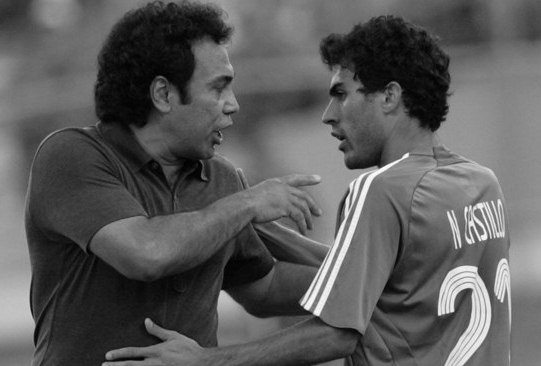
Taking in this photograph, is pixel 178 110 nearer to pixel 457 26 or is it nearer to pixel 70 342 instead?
pixel 70 342

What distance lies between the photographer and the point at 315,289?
3.80 metres

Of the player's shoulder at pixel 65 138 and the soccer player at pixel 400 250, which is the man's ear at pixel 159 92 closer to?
the player's shoulder at pixel 65 138

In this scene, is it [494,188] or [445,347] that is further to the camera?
[494,188]

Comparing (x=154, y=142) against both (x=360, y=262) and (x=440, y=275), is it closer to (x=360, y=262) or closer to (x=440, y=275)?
(x=360, y=262)

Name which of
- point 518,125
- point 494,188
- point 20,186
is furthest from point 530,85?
point 494,188

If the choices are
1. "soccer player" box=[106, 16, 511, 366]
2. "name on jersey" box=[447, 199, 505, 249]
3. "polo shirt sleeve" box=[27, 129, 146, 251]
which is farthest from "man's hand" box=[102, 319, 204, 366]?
"name on jersey" box=[447, 199, 505, 249]

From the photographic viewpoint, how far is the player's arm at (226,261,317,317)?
14.9ft

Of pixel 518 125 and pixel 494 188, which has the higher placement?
pixel 494 188

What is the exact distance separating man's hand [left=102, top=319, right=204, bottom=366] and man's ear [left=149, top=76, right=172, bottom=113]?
77 cm

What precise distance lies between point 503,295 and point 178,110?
4.08 feet

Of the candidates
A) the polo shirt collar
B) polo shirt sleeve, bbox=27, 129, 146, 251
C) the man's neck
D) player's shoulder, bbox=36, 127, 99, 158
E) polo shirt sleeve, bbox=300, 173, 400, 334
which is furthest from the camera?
the man's neck

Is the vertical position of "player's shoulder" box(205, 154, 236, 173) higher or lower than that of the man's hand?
higher

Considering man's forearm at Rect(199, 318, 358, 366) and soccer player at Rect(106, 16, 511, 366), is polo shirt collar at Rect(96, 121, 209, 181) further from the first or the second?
man's forearm at Rect(199, 318, 358, 366)

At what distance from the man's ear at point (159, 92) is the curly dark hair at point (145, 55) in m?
0.02
